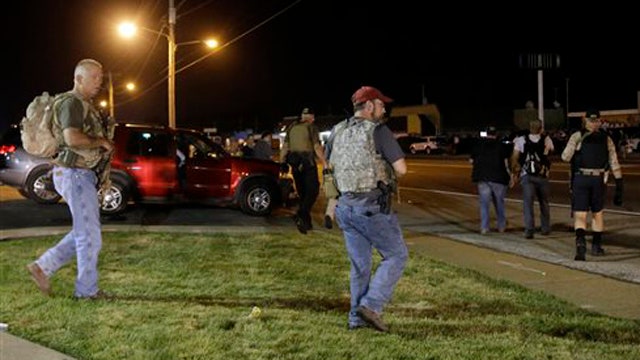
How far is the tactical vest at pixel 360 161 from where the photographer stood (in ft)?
18.8

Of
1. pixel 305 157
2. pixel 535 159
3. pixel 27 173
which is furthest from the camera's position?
pixel 27 173

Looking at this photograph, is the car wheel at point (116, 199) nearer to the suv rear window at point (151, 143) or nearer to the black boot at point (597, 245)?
the suv rear window at point (151, 143)

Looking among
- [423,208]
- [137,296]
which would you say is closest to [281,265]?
[137,296]

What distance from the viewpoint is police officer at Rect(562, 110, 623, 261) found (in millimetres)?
9453

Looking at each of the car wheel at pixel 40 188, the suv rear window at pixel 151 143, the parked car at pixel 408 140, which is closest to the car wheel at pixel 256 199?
the suv rear window at pixel 151 143

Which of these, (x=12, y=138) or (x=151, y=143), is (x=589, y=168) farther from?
(x=12, y=138)

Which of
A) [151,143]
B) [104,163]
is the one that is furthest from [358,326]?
[151,143]

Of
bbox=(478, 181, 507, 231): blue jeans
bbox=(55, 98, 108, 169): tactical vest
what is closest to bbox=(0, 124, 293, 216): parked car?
bbox=(478, 181, 507, 231): blue jeans

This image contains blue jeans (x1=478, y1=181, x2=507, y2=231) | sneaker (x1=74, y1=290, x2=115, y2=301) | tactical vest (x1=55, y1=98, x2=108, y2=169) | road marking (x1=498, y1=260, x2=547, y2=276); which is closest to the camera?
tactical vest (x1=55, y1=98, x2=108, y2=169)

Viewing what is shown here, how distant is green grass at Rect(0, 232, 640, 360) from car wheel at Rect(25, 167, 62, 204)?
674 cm

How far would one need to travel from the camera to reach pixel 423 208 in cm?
1638

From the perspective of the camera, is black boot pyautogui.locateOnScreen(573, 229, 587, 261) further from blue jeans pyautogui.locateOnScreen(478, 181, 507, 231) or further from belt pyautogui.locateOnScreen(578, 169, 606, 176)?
blue jeans pyautogui.locateOnScreen(478, 181, 507, 231)

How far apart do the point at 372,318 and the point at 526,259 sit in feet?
14.8

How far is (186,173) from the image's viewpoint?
568 inches
